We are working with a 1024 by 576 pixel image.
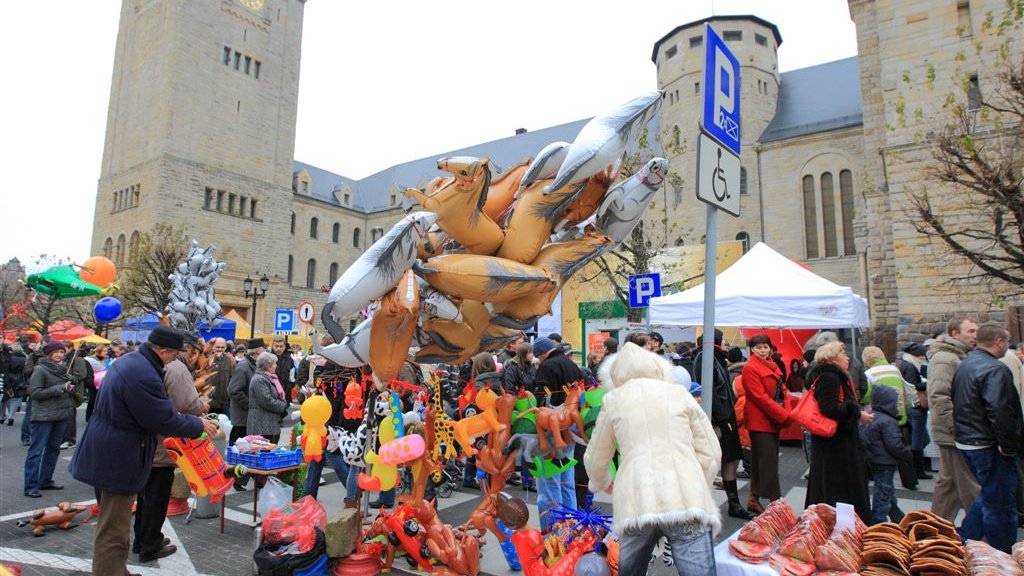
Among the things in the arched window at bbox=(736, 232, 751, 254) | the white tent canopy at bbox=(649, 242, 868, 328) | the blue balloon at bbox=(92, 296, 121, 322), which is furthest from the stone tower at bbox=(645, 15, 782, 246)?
the blue balloon at bbox=(92, 296, 121, 322)

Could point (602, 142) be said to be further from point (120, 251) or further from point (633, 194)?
point (120, 251)

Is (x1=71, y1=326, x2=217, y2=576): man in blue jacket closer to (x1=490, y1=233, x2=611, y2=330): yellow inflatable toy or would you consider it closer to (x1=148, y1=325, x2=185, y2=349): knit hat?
(x1=148, y1=325, x2=185, y2=349): knit hat

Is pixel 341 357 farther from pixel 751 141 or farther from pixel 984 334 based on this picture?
pixel 751 141

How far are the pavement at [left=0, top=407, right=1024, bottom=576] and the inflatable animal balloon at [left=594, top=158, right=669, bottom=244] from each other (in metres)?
2.75

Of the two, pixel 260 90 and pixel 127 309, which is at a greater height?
pixel 260 90

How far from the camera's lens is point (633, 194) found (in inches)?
162

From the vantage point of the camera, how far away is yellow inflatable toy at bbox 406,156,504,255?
3711mm

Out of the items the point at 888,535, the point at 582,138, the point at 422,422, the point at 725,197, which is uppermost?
the point at 582,138

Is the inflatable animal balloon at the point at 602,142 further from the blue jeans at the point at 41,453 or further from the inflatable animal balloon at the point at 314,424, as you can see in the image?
the blue jeans at the point at 41,453

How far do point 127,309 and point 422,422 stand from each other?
3238cm

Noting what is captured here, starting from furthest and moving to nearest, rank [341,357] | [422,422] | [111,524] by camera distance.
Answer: [422,422], [341,357], [111,524]

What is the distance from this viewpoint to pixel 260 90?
39.7 m

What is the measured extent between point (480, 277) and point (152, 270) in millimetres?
27605

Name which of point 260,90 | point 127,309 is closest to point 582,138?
point 127,309
